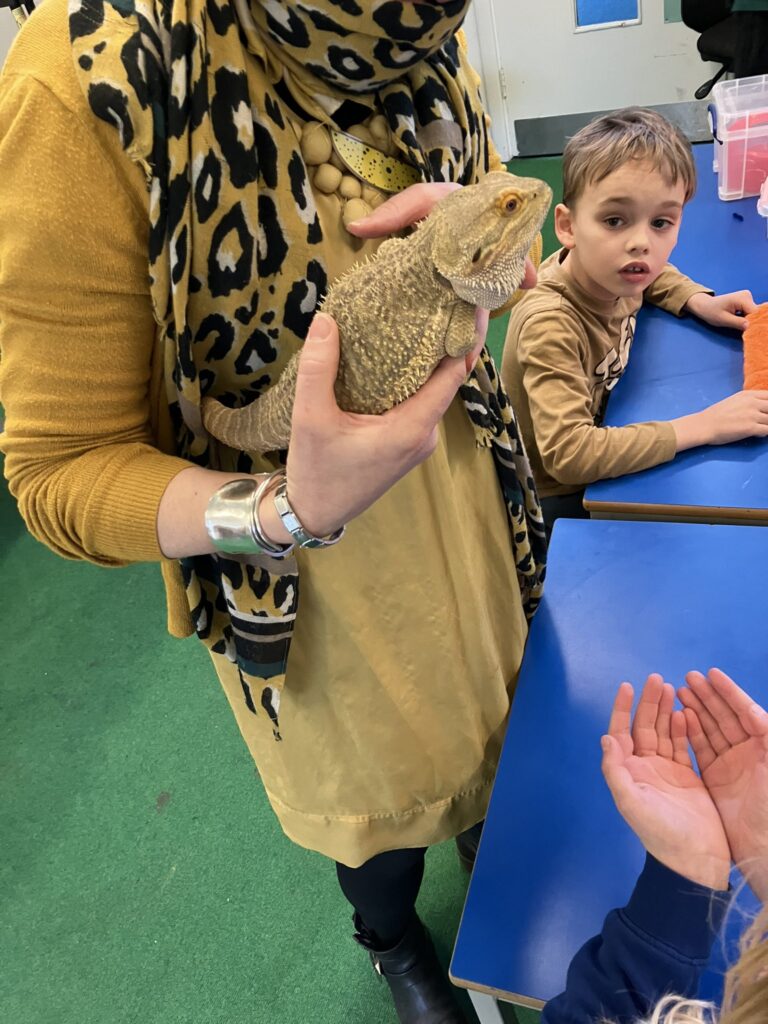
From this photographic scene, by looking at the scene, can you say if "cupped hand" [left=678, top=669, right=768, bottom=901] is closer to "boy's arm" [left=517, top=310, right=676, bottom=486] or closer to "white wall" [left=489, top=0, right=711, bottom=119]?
"boy's arm" [left=517, top=310, right=676, bottom=486]

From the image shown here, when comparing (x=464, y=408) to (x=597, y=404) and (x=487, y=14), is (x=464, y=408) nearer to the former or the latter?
(x=597, y=404)

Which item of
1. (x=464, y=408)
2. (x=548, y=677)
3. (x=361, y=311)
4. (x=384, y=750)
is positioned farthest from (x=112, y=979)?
(x=361, y=311)

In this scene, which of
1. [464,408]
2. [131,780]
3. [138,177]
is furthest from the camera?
[131,780]

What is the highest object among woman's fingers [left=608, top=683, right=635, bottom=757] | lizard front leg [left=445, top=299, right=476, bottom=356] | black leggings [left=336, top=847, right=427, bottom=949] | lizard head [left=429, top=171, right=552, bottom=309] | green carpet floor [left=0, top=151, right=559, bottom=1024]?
lizard head [left=429, top=171, right=552, bottom=309]

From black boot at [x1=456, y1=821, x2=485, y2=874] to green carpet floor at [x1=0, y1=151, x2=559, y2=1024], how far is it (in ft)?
0.32

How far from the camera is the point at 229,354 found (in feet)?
2.46

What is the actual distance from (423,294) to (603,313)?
1.32m

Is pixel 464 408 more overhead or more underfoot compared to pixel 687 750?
more overhead

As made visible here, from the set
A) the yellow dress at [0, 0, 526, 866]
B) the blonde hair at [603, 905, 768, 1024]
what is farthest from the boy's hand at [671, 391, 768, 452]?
the blonde hair at [603, 905, 768, 1024]

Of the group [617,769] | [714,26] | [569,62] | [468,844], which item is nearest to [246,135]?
[617,769]

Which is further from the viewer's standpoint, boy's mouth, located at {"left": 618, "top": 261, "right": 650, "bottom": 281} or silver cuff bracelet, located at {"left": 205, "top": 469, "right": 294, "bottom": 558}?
boy's mouth, located at {"left": 618, "top": 261, "right": 650, "bottom": 281}

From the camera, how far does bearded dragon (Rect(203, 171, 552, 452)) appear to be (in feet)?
2.23

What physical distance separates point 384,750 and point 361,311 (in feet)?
2.08

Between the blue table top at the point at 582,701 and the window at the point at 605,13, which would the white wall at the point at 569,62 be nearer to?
the window at the point at 605,13
